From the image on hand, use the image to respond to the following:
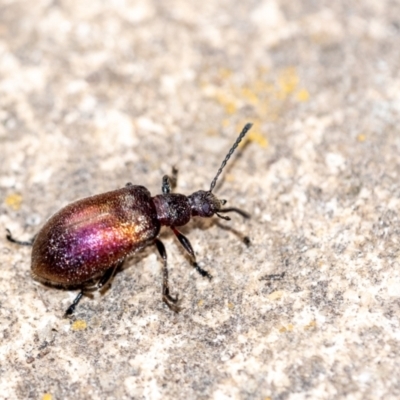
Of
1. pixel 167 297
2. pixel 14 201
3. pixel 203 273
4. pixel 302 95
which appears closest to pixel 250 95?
pixel 302 95

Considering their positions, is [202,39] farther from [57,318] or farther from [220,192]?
[57,318]

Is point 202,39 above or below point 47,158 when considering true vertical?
above

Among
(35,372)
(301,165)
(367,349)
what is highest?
(301,165)

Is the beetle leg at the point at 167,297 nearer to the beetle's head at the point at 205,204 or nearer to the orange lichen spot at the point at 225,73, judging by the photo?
the beetle's head at the point at 205,204

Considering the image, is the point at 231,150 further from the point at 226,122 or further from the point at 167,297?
the point at 167,297

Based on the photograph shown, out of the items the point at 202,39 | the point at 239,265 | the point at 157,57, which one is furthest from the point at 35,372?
the point at 202,39
